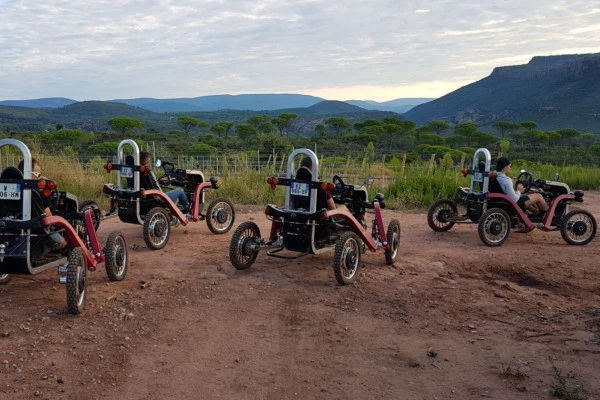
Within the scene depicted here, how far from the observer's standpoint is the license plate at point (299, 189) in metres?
6.73

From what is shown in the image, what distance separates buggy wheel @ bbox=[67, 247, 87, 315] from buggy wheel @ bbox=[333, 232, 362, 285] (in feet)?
8.11

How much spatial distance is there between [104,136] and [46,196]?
5073cm

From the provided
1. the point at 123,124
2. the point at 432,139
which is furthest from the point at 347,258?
the point at 432,139

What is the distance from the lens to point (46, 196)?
223 inches

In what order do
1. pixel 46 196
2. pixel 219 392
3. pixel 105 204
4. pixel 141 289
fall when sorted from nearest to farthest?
pixel 219 392
pixel 46 196
pixel 141 289
pixel 105 204

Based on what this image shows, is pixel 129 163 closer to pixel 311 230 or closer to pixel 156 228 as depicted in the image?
pixel 156 228

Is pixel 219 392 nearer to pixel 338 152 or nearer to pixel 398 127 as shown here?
pixel 338 152

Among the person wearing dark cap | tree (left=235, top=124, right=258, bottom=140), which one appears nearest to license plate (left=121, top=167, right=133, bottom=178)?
the person wearing dark cap

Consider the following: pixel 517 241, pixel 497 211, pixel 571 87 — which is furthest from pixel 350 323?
pixel 571 87

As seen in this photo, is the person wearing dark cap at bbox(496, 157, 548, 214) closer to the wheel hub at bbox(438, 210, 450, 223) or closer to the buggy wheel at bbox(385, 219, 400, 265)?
the wheel hub at bbox(438, 210, 450, 223)

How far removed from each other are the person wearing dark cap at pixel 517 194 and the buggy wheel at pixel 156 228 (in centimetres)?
495

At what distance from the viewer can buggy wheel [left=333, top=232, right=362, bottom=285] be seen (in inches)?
248

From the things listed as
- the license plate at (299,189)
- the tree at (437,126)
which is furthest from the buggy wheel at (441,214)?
the tree at (437,126)

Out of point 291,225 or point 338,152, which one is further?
point 338,152
